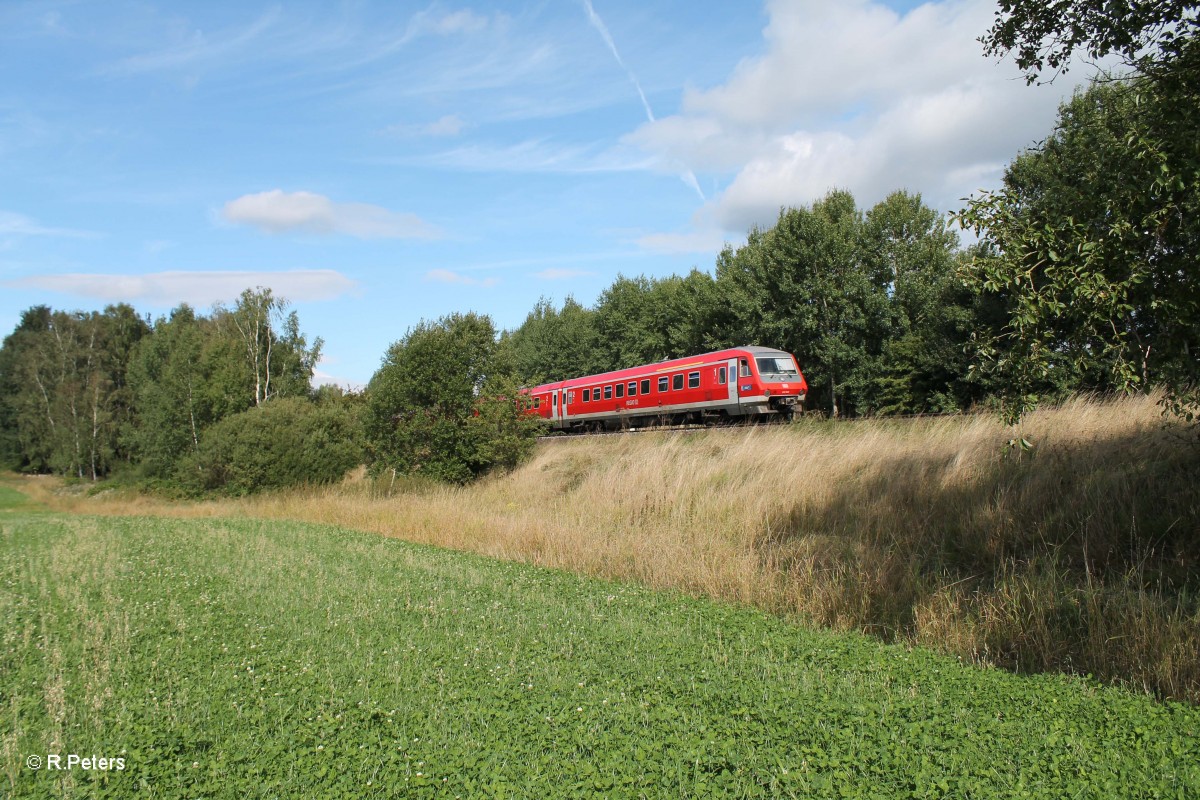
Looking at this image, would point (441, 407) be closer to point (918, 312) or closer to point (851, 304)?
point (851, 304)

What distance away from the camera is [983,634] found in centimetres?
648

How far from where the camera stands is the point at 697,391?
25234 millimetres

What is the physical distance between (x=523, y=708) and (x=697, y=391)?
21.0 metres

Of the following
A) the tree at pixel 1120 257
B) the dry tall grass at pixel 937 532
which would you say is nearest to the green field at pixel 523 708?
the dry tall grass at pixel 937 532

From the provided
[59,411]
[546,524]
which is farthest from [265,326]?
[546,524]

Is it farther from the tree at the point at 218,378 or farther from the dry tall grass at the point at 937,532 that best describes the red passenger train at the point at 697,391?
the tree at the point at 218,378

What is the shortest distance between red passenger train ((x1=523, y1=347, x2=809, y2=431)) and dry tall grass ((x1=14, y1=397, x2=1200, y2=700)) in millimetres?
7578

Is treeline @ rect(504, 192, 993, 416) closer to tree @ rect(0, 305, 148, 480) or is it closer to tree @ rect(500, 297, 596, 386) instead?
tree @ rect(500, 297, 596, 386)

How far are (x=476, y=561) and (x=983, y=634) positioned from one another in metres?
6.23

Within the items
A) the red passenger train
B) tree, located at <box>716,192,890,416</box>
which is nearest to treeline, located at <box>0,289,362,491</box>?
the red passenger train

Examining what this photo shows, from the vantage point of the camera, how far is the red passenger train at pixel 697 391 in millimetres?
23562

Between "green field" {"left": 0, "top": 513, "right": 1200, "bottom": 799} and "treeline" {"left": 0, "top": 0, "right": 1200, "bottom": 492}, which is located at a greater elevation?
"treeline" {"left": 0, "top": 0, "right": 1200, "bottom": 492}

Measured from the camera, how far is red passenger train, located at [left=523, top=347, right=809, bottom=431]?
77.3 feet

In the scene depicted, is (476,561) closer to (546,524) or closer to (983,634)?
(546,524)
